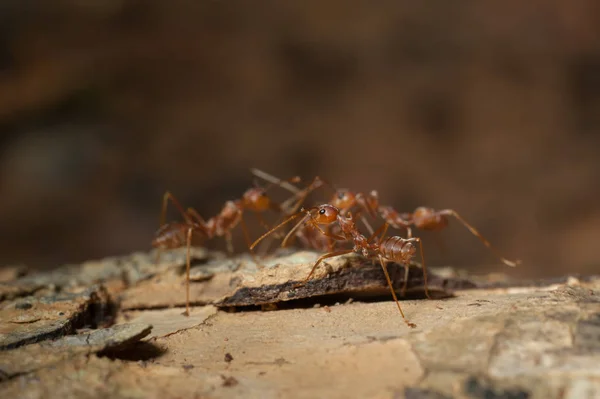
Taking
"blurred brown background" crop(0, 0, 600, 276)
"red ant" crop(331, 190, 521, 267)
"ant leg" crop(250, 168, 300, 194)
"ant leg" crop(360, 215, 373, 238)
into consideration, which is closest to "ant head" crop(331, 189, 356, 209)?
"red ant" crop(331, 190, 521, 267)

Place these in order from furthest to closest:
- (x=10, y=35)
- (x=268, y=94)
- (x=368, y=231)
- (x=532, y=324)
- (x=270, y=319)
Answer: (x=268, y=94) < (x=10, y=35) < (x=368, y=231) < (x=270, y=319) < (x=532, y=324)

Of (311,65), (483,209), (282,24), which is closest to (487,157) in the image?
(483,209)

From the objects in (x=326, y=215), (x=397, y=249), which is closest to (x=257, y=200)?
(x=326, y=215)

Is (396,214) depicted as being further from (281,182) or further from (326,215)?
(326,215)

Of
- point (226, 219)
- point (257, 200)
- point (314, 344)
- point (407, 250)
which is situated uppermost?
point (257, 200)

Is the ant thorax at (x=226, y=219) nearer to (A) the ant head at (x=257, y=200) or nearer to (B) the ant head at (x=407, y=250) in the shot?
(A) the ant head at (x=257, y=200)

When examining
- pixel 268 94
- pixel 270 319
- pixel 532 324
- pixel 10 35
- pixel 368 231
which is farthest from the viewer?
pixel 268 94

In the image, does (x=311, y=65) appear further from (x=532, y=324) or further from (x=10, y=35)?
(x=532, y=324)

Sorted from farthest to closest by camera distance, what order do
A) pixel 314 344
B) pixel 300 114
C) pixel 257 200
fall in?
pixel 300 114 → pixel 257 200 → pixel 314 344

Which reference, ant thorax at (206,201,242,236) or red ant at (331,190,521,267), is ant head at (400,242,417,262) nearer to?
red ant at (331,190,521,267)
